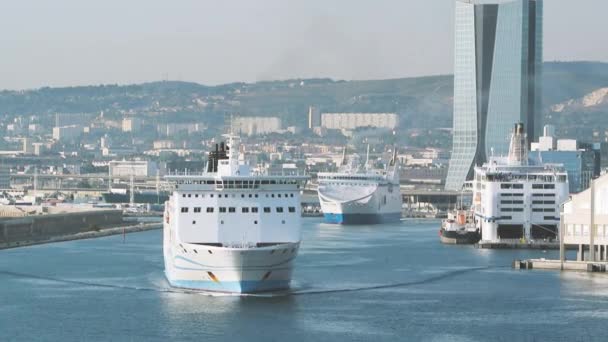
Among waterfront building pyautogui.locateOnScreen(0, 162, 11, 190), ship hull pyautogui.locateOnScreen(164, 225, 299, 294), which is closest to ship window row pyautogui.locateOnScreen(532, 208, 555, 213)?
ship hull pyautogui.locateOnScreen(164, 225, 299, 294)

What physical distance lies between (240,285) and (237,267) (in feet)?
1.61

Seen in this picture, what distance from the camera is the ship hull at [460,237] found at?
71.2 m

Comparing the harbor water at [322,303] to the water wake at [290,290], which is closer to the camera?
the harbor water at [322,303]

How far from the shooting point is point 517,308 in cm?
4325

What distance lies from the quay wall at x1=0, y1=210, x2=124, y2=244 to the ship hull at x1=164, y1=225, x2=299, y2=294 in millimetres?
26922

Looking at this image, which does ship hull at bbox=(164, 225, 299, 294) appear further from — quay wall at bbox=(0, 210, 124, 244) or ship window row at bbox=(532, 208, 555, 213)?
quay wall at bbox=(0, 210, 124, 244)

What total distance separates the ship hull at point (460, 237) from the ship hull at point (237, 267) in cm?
2761

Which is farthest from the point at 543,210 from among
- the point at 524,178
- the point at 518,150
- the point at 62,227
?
the point at 62,227

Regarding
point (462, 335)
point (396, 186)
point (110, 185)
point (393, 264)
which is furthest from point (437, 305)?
point (110, 185)

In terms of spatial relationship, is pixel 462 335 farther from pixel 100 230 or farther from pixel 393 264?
pixel 100 230

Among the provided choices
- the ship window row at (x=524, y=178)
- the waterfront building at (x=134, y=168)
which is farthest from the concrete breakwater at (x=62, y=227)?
the waterfront building at (x=134, y=168)

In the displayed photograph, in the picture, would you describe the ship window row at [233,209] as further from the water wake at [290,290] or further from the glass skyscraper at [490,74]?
the glass skyscraper at [490,74]

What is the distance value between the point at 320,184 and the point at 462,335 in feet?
203

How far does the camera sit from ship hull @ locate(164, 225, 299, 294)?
4256cm
